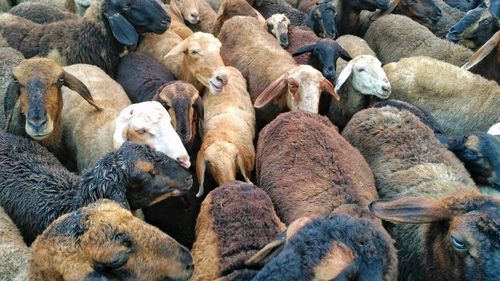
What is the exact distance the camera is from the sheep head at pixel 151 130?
16.1ft

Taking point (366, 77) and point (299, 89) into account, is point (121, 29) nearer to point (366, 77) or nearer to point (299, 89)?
point (299, 89)

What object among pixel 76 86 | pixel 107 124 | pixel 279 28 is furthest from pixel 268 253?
pixel 279 28

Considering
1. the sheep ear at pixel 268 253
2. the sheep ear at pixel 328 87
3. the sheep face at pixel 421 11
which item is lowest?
the sheep face at pixel 421 11

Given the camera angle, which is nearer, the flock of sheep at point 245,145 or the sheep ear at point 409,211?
the flock of sheep at point 245,145

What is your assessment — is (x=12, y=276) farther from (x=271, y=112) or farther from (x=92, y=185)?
(x=271, y=112)

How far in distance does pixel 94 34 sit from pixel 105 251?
13.9ft

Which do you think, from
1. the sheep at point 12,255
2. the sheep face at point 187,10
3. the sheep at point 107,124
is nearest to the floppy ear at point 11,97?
the sheep at point 107,124

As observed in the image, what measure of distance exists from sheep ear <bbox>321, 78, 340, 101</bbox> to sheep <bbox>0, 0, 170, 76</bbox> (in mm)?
2119

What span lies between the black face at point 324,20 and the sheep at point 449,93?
5.46ft

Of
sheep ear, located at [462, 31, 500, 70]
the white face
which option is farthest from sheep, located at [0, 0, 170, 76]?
sheep ear, located at [462, 31, 500, 70]

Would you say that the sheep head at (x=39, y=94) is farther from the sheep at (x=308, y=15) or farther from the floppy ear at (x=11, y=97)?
the sheep at (x=308, y=15)

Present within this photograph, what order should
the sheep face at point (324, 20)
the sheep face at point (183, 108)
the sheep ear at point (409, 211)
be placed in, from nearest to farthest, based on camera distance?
1. the sheep ear at point (409, 211)
2. the sheep face at point (183, 108)
3. the sheep face at point (324, 20)

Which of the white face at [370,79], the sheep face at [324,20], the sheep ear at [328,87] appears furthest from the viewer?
the sheep face at [324,20]

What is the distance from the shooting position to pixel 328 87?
253 inches
